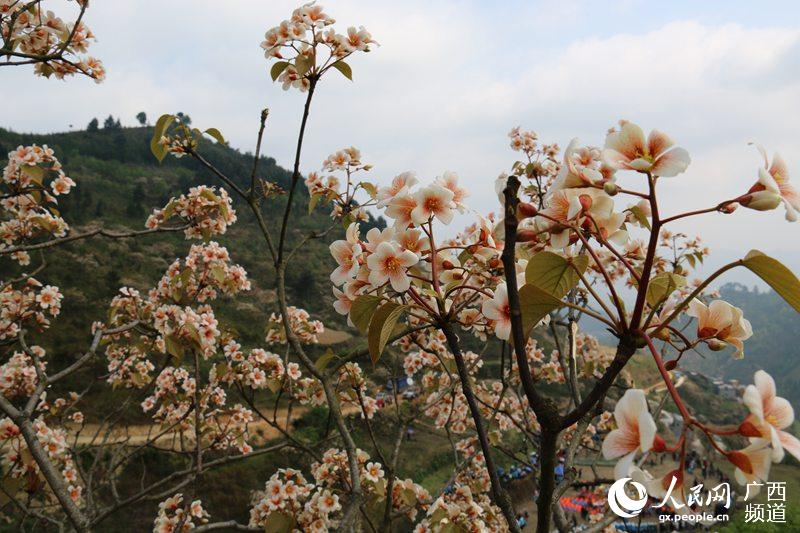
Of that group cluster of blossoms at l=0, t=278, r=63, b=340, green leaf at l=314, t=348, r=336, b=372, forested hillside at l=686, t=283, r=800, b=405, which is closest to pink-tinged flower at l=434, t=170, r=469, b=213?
green leaf at l=314, t=348, r=336, b=372

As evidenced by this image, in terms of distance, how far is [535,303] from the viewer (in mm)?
941

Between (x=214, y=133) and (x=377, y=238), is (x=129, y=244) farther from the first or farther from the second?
(x=377, y=238)

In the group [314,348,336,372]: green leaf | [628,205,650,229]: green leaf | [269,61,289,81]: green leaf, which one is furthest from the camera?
[269,61,289,81]: green leaf

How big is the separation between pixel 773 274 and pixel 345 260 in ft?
3.15

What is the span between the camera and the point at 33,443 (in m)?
2.28

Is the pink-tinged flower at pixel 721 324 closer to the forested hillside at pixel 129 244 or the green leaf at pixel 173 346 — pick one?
the green leaf at pixel 173 346

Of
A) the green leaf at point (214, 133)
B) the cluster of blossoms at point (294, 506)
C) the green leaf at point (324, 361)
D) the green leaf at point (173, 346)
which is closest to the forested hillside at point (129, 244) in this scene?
the cluster of blossoms at point (294, 506)

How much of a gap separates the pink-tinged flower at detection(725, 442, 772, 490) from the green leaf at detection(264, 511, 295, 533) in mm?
2591

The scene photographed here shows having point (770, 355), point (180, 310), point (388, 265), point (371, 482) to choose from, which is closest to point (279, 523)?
point (371, 482)

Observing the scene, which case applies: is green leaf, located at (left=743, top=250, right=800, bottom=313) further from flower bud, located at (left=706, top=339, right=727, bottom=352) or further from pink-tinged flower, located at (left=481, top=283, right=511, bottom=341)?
pink-tinged flower, located at (left=481, top=283, right=511, bottom=341)

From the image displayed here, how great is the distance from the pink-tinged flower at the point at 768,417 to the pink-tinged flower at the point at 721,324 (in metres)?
0.29

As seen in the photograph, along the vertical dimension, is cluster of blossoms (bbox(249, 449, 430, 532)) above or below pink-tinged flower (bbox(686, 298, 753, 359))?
below

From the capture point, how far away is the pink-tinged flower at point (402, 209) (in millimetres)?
1261

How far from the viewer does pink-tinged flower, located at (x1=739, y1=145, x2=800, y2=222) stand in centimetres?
80
